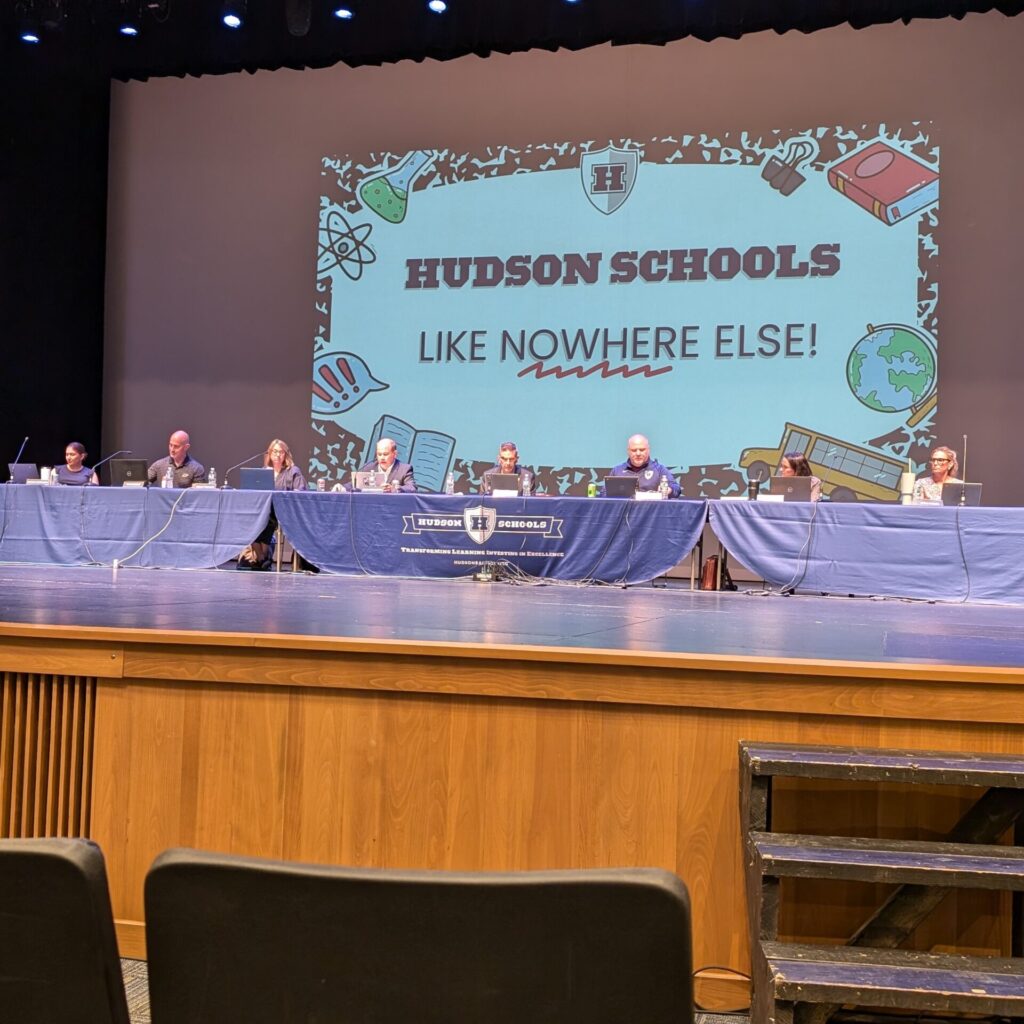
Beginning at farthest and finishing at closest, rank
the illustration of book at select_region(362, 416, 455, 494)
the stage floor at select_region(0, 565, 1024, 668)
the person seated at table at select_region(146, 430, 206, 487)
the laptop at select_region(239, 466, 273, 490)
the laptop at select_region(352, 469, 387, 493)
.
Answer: the illustration of book at select_region(362, 416, 455, 494) < the person seated at table at select_region(146, 430, 206, 487) < the laptop at select_region(352, 469, 387, 493) < the laptop at select_region(239, 466, 273, 490) < the stage floor at select_region(0, 565, 1024, 668)

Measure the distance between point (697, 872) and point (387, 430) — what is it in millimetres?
7507

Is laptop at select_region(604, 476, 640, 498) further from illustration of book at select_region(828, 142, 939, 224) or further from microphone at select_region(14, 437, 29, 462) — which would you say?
microphone at select_region(14, 437, 29, 462)

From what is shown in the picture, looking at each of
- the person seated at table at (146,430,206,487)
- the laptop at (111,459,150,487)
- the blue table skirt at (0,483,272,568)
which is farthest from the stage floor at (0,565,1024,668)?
the person seated at table at (146,430,206,487)

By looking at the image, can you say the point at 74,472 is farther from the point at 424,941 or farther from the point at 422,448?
the point at 424,941

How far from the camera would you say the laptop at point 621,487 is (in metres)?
6.80

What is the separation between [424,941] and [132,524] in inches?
→ 272

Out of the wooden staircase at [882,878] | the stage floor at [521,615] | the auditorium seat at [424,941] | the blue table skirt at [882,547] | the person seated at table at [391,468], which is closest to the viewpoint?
the auditorium seat at [424,941]

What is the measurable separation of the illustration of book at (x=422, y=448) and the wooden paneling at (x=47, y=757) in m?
6.87

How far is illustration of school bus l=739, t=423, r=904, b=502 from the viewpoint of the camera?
26.2ft

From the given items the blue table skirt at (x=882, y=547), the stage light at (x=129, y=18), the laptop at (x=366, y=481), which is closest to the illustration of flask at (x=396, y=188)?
the stage light at (x=129, y=18)

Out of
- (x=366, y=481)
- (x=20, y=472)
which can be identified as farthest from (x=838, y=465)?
(x=20, y=472)

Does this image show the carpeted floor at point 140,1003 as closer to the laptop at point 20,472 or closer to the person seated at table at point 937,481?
the person seated at table at point 937,481

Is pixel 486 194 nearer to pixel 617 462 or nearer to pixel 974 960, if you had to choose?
pixel 617 462

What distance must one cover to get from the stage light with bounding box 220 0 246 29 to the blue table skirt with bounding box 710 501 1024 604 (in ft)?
18.2
